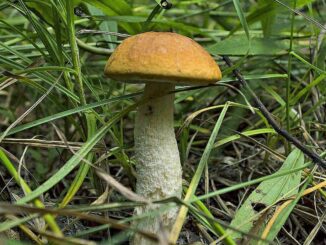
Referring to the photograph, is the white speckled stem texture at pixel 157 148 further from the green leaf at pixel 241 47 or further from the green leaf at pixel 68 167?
the green leaf at pixel 241 47

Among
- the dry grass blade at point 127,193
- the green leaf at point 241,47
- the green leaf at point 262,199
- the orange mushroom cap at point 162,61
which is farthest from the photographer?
the green leaf at point 241,47

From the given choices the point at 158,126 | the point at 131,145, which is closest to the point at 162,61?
the point at 158,126

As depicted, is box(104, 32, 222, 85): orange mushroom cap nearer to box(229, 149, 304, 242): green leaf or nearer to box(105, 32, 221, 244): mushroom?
box(105, 32, 221, 244): mushroom

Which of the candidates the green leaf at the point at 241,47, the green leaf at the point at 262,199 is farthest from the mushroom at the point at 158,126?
the green leaf at the point at 241,47

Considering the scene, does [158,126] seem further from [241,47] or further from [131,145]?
[241,47]

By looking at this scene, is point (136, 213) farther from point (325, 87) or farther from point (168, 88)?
point (325, 87)

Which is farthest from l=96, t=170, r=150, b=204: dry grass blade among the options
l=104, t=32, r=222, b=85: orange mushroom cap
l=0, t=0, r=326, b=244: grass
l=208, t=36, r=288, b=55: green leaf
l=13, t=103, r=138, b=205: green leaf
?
l=208, t=36, r=288, b=55: green leaf
